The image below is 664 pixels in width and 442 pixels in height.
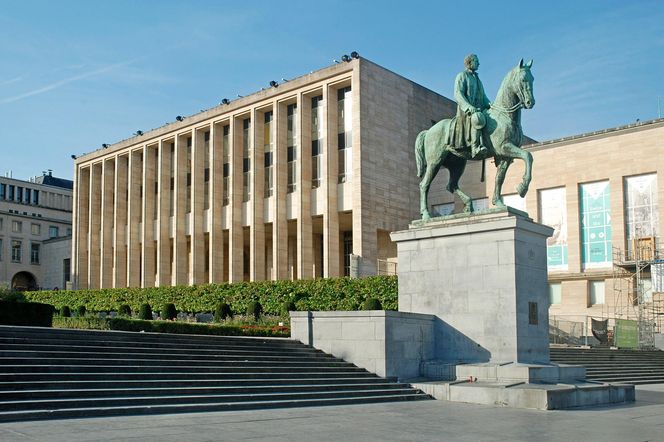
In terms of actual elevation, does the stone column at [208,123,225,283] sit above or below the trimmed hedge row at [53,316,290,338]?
above

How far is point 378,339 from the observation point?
2069 centimetres

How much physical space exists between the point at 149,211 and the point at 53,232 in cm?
4142

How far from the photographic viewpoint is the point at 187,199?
62.8 m

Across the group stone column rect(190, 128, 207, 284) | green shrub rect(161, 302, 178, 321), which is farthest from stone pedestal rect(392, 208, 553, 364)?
stone column rect(190, 128, 207, 284)

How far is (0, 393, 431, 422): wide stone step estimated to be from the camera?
12735 millimetres

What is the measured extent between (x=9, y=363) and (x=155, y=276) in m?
50.8

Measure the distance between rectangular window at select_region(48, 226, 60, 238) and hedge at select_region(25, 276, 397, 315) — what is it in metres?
40.1

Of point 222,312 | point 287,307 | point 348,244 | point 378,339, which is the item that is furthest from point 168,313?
point 378,339

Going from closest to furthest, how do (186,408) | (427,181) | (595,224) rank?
(186,408) < (427,181) < (595,224)

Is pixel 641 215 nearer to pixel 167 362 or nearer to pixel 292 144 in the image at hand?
pixel 292 144

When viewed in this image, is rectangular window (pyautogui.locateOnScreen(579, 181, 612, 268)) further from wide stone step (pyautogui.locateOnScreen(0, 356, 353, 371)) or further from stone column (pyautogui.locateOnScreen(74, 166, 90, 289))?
stone column (pyautogui.locateOnScreen(74, 166, 90, 289))

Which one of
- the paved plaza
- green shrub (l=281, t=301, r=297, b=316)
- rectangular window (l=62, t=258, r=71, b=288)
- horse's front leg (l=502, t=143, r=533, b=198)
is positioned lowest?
the paved plaza

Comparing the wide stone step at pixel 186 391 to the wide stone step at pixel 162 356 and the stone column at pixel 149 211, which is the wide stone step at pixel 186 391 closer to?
the wide stone step at pixel 162 356

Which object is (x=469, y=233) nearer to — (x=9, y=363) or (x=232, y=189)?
(x=9, y=363)
